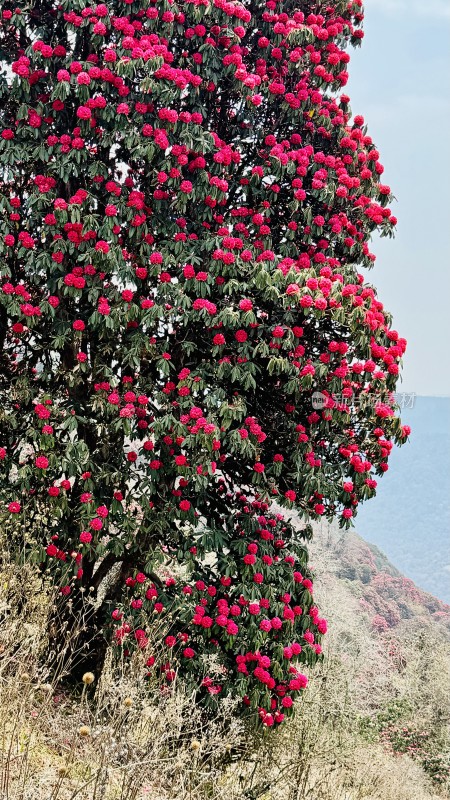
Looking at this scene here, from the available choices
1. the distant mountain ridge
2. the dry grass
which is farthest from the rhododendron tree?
the distant mountain ridge

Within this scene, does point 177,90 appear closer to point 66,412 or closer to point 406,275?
point 66,412

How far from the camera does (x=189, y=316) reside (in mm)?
5492

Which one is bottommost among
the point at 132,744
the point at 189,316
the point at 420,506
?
the point at 132,744

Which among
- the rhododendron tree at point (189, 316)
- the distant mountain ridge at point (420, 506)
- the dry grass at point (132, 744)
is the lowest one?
the dry grass at point (132, 744)

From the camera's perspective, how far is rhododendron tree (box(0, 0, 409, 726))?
540 centimetres

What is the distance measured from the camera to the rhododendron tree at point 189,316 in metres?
5.40

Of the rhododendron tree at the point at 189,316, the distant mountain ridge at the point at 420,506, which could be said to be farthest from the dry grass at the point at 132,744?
the distant mountain ridge at the point at 420,506

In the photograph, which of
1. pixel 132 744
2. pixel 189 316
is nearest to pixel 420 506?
pixel 189 316

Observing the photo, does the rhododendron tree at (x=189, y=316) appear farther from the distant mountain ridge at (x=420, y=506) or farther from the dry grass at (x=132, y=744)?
the distant mountain ridge at (x=420, y=506)

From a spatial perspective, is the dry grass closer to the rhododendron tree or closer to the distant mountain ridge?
the rhododendron tree

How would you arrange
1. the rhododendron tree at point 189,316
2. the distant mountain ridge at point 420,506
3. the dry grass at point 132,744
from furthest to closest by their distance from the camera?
the distant mountain ridge at point 420,506 < the rhododendron tree at point 189,316 < the dry grass at point 132,744

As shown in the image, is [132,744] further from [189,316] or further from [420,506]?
[420,506]

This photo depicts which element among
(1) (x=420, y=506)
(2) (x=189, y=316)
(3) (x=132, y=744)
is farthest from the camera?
(1) (x=420, y=506)

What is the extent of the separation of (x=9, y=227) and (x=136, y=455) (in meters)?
2.01
